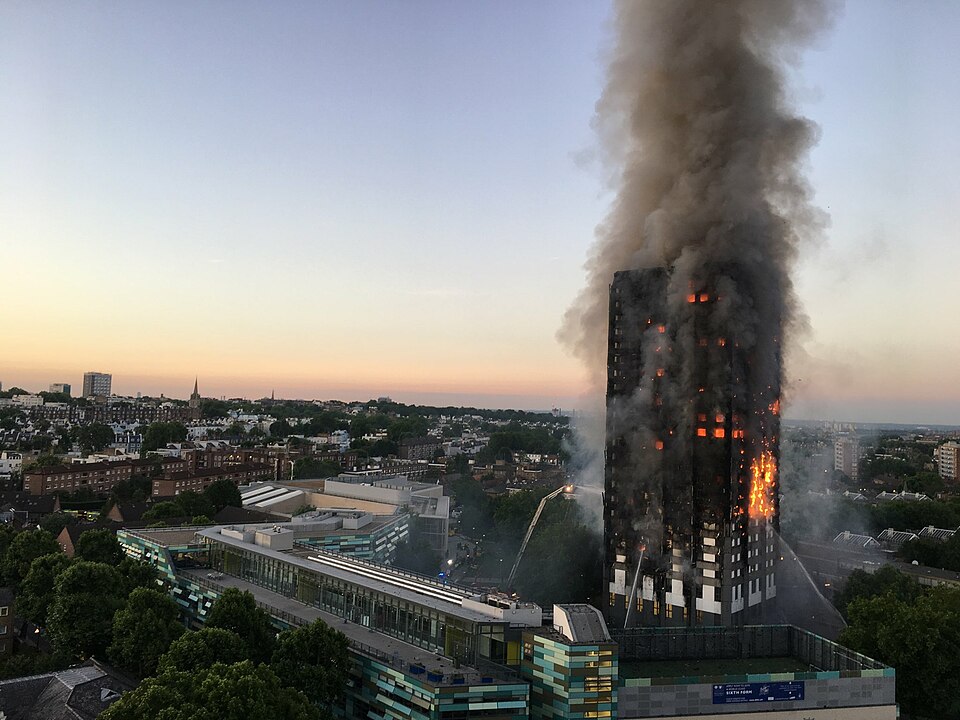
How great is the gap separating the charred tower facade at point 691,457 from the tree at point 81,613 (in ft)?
111

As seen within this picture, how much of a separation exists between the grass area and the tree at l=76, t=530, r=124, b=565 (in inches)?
1608

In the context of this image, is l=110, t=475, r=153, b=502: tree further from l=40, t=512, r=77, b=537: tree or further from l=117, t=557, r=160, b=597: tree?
l=117, t=557, r=160, b=597: tree

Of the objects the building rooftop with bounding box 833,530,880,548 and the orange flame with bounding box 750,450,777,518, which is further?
the building rooftop with bounding box 833,530,880,548

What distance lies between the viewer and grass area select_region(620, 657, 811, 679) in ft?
137

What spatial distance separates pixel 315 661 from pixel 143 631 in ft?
39.1

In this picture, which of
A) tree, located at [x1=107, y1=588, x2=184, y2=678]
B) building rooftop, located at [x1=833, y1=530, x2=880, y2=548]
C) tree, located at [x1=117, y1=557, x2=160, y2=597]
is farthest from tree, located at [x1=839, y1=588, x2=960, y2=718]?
tree, located at [x1=117, y1=557, x2=160, y2=597]

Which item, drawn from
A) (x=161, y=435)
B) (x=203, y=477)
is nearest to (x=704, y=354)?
(x=203, y=477)

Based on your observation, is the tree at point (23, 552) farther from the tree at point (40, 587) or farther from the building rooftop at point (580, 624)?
the building rooftop at point (580, 624)

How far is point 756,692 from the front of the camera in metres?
37.3

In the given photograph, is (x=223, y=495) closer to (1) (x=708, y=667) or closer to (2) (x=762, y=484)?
(2) (x=762, y=484)

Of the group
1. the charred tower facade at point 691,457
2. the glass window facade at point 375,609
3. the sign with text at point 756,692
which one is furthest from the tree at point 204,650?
the charred tower facade at point 691,457

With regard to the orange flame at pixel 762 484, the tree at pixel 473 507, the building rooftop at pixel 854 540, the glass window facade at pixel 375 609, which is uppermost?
the orange flame at pixel 762 484

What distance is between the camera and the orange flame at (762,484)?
184 ft

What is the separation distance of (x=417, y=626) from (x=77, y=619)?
69.8 feet
